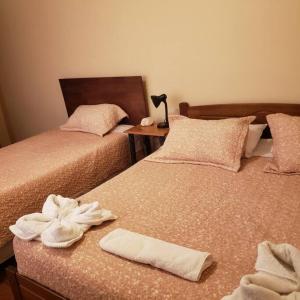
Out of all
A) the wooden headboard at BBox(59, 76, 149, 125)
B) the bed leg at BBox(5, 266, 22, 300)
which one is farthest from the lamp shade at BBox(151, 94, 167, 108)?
the bed leg at BBox(5, 266, 22, 300)

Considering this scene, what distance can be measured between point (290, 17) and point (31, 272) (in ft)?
7.02

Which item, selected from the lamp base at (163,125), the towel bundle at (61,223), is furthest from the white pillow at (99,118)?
the towel bundle at (61,223)

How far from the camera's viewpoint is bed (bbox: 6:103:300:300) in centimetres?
109

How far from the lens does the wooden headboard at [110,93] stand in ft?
9.44

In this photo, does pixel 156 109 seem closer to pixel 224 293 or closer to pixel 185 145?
pixel 185 145

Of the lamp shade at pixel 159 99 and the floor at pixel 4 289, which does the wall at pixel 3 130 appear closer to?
the floor at pixel 4 289

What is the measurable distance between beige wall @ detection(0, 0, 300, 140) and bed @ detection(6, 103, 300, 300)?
727 mm

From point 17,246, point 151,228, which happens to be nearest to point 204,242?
point 151,228

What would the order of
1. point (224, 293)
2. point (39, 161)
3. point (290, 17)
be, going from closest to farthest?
point (224, 293)
point (290, 17)
point (39, 161)

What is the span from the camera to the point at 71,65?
3.35 meters

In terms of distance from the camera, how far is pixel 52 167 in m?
2.28

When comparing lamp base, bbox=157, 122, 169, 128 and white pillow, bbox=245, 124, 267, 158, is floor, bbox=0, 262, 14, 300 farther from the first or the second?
white pillow, bbox=245, 124, 267, 158

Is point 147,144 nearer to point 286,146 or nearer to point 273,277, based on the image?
point 286,146

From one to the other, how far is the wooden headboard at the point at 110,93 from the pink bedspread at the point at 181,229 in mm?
1114
